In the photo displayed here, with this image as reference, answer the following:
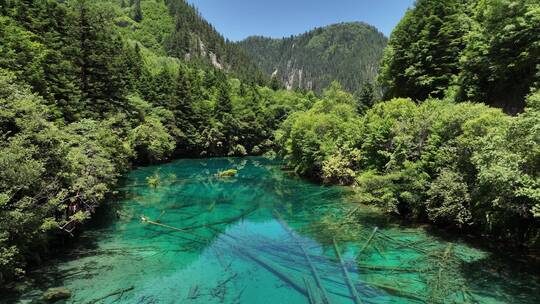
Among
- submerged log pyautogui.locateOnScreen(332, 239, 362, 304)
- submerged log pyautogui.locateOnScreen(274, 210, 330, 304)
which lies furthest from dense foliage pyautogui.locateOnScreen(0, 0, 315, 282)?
submerged log pyautogui.locateOnScreen(332, 239, 362, 304)

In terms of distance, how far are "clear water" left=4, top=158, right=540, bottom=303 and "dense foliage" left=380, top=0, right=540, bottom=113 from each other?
564 inches

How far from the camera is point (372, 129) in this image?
27469 mm

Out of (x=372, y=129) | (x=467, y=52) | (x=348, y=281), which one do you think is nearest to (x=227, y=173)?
(x=372, y=129)

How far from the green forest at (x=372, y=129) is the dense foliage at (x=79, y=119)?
0.13 metres

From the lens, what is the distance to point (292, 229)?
22891 millimetres

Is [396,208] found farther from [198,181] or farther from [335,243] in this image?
[198,181]

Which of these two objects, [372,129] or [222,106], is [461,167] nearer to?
[372,129]

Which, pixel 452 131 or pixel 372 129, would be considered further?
pixel 372 129

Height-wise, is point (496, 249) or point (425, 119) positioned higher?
point (425, 119)

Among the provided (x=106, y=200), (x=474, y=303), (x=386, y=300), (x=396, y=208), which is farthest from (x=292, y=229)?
(x=106, y=200)

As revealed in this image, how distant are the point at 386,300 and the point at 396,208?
9949 millimetres

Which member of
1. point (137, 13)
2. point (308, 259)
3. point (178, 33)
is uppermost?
point (137, 13)

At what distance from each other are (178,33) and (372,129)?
13698cm

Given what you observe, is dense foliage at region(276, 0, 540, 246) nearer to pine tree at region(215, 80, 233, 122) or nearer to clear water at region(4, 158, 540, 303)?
clear water at region(4, 158, 540, 303)
